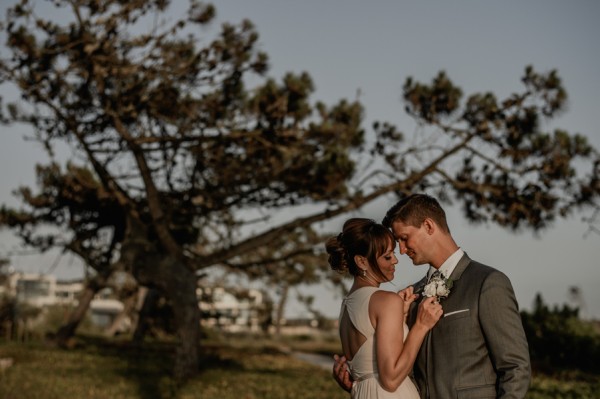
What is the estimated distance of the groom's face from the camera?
3.43 metres

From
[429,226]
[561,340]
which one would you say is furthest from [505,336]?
[561,340]

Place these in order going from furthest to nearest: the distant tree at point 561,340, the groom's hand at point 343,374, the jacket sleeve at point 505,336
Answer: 1. the distant tree at point 561,340
2. the groom's hand at point 343,374
3. the jacket sleeve at point 505,336

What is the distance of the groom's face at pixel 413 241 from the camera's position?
3430 millimetres

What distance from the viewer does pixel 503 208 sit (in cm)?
1489

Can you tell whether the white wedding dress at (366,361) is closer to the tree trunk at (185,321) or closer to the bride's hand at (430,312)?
the bride's hand at (430,312)

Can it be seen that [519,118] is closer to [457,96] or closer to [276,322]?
[457,96]

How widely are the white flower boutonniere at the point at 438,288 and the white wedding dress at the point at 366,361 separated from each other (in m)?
0.42

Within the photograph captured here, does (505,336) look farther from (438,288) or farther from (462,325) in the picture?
(438,288)

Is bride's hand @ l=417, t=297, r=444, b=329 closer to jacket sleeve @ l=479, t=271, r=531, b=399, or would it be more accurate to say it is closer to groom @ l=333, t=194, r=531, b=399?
groom @ l=333, t=194, r=531, b=399

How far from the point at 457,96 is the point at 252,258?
524 inches

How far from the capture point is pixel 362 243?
12.4ft

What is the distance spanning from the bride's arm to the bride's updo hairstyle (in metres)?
0.29

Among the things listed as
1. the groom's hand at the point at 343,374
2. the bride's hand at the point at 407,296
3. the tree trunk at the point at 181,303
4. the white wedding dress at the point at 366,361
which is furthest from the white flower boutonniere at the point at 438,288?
the tree trunk at the point at 181,303

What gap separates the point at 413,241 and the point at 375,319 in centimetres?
50
